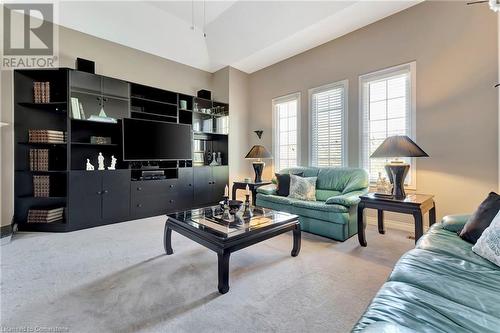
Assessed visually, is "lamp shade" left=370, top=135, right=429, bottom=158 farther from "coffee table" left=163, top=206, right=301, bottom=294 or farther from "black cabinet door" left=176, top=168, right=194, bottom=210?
"black cabinet door" left=176, top=168, right=194, bottom=210

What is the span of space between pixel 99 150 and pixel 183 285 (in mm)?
3284

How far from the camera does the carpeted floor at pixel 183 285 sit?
4.90 feet

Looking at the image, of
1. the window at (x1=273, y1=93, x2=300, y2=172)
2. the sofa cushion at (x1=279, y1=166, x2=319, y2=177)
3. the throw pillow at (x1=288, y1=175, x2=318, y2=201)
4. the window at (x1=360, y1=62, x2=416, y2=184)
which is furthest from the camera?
the window at (x1=273, y1=93, x2=300, y2=172)

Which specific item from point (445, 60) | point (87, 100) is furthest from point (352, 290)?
point (87, 100)

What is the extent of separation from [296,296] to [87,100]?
171 inches

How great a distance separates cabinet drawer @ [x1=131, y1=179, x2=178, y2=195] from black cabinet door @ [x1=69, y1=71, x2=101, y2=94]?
1.69 m

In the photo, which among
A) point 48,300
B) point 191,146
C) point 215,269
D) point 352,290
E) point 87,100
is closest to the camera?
point 48,300

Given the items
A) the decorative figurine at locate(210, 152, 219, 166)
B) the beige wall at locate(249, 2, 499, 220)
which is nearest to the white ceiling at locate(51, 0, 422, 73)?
the beige wall at locate(249, 2, 499, 220)

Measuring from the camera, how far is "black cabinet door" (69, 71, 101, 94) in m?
3.48

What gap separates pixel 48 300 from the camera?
170 centimetres

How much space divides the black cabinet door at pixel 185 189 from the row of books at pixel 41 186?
1987mm

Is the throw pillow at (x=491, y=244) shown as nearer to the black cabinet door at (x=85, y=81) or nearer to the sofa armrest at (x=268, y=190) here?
the sofa armrest at (x=268, y=190)

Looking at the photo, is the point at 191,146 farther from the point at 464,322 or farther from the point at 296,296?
the point at 464,322

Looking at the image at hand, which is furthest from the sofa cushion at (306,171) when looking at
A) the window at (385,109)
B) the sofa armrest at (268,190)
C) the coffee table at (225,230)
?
the coffee table at (225,230)
